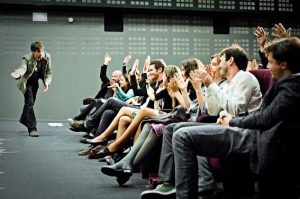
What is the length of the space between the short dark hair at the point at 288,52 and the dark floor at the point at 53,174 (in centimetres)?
123

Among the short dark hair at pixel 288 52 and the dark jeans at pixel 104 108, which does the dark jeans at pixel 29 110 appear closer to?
the dark jeans at pixel 104 108

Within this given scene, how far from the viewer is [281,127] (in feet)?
6.38

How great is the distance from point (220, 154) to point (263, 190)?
248 millimetres

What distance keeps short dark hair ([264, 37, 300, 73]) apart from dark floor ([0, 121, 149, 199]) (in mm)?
1233

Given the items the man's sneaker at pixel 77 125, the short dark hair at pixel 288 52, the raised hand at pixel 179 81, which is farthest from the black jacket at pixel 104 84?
the short dark hair at pixel 288 52

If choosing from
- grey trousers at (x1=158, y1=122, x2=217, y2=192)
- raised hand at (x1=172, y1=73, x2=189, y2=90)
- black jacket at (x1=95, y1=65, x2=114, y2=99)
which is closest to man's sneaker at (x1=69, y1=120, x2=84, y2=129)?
black jacket at (x1=95, y1=65, x2=114, y2=99)

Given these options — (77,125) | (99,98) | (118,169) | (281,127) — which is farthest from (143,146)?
(99,98)

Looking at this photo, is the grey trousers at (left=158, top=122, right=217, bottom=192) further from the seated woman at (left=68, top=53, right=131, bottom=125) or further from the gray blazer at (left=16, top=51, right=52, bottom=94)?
the gray blazer at (left=16, top=51, right=52, bottom=94)

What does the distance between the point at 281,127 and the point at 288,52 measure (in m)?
0.35

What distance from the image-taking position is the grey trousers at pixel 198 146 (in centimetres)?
214

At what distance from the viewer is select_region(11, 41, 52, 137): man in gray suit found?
5824 mm

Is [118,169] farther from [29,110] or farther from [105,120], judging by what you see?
[29,110]

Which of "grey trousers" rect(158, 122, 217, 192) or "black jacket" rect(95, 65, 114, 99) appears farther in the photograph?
"black jacket" rect(95, 65, 114, 99)

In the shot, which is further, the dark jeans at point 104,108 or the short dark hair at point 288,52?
the dark jeans at point 104,108
